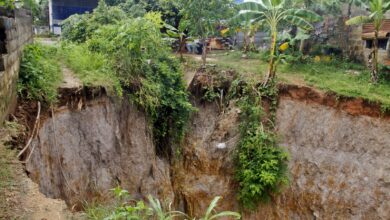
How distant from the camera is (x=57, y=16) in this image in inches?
544

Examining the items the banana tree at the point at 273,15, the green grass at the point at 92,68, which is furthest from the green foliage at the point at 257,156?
the green grass at the point at 92,68

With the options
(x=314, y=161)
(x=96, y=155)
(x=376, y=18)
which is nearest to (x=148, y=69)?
(x=96, y=155)

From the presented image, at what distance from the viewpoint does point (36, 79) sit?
428cm

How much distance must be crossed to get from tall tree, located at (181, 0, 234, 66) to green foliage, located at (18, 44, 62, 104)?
14.7ft

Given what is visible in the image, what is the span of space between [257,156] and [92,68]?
4026 mm

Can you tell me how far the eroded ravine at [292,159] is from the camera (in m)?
6.01

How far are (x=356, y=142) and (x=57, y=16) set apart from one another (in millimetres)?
13457

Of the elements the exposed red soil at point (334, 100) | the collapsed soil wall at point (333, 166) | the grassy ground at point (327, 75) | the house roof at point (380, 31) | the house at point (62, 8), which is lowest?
the collapsed soil wall at point (333, 166)

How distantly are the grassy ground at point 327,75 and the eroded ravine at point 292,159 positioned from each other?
267mm

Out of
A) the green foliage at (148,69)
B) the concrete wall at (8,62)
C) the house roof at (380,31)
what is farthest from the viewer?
the house roof at (380,31)

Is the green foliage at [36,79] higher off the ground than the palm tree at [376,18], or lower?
lower

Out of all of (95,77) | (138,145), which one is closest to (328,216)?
(138,145)

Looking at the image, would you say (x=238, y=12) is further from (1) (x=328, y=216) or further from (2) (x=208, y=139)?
(1) (x=328, y=216)

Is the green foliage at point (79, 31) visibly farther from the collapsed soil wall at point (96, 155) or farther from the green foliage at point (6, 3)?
the green foliage at point (6, 3)
